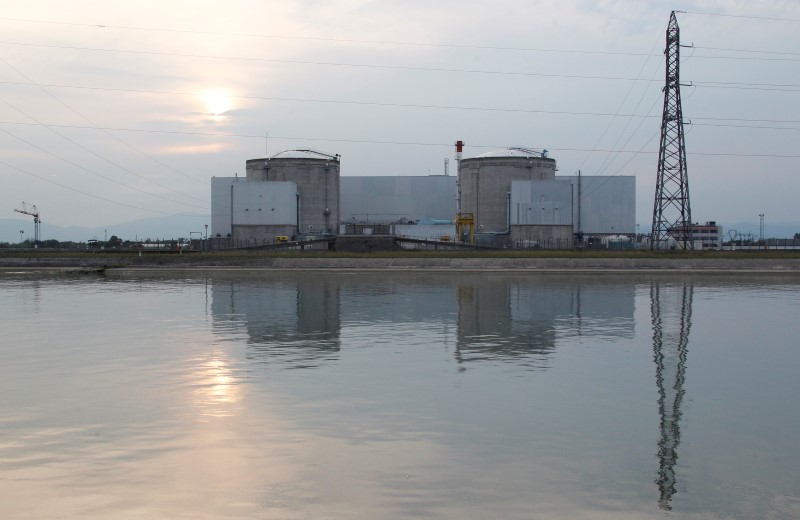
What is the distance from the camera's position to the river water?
338 inches

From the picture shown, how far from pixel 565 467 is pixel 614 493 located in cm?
99

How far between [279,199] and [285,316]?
64545 mm

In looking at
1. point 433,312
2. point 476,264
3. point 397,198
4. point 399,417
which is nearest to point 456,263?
point 476,264

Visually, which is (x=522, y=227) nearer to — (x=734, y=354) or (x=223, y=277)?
(x=223, y=277)

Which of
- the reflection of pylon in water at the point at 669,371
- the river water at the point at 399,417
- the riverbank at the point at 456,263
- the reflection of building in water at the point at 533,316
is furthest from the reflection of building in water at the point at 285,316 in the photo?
the riverbank at the point at 456,263

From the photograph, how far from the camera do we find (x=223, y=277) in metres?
53.0

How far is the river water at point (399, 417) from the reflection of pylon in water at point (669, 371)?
0.19ft

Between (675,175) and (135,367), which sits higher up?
(675,175)

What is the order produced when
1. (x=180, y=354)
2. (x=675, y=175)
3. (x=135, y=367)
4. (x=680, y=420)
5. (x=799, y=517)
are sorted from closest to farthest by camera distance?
(x=799, y=517) → (x=680, y=420) → (x=135, y=367) → (x=180, y=354) → (x=675, y=175)

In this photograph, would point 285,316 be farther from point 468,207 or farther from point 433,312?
point 468,207

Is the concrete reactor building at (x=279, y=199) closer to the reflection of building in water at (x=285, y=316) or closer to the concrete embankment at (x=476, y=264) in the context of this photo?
the concrete embankment at (x=476, y=264)

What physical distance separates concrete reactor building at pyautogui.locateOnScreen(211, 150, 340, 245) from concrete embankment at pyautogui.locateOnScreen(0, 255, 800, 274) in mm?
25266

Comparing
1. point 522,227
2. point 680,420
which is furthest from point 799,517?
point 522,227

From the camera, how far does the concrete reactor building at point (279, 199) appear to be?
9019 cm
